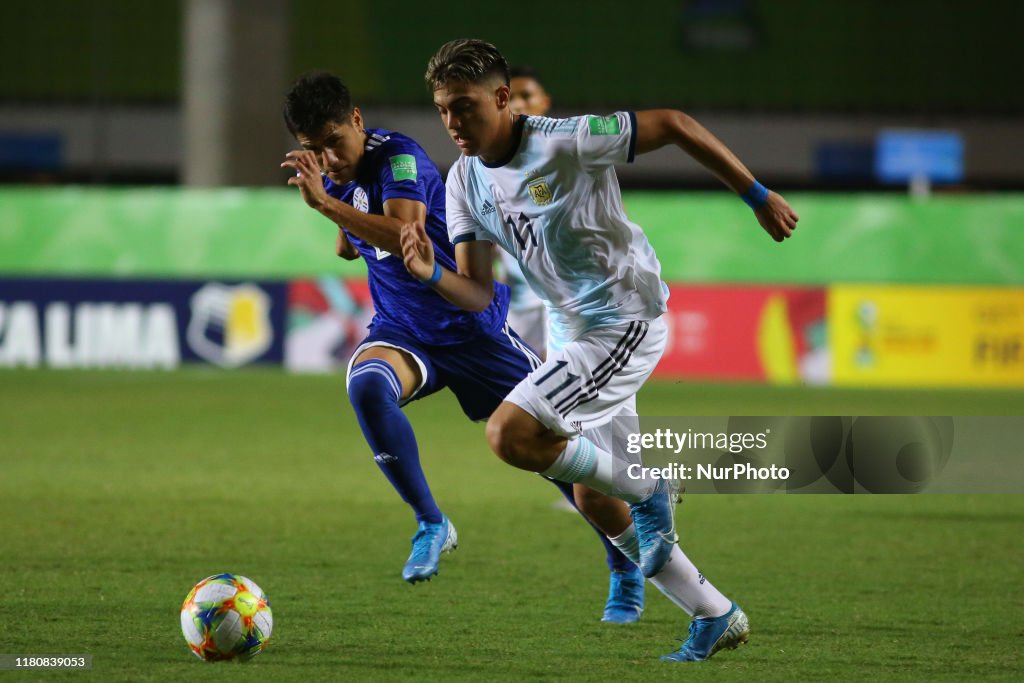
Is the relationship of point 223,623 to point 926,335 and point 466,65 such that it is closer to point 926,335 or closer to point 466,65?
point 466,65

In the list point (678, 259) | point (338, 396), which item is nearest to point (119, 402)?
point (338, 396)

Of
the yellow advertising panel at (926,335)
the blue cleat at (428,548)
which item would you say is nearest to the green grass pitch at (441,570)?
the blue cleat at (428,548)

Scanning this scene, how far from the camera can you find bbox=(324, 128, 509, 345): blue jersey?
5.58 m

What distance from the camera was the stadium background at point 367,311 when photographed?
545 centimetres

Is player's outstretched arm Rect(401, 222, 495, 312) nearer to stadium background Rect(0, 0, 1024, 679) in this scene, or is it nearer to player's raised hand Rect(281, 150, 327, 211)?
player's raised hand Rect(281, 150, 327, 211)

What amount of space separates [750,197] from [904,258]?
409 inches

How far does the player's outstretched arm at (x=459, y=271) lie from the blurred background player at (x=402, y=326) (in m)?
0.41

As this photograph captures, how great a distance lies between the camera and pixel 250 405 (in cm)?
1234

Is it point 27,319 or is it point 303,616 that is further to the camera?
point 27,319

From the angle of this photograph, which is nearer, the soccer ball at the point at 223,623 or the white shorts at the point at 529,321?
the soccer ball at the point at 223,623

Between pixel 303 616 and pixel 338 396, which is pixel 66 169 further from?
pixel 303 616

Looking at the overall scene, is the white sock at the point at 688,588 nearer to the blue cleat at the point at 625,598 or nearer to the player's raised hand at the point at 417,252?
the blue cleat at the point at 625,598

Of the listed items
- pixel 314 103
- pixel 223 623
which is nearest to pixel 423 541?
pixel 223 623

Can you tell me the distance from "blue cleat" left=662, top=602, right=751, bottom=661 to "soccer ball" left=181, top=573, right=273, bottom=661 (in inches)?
48.3
